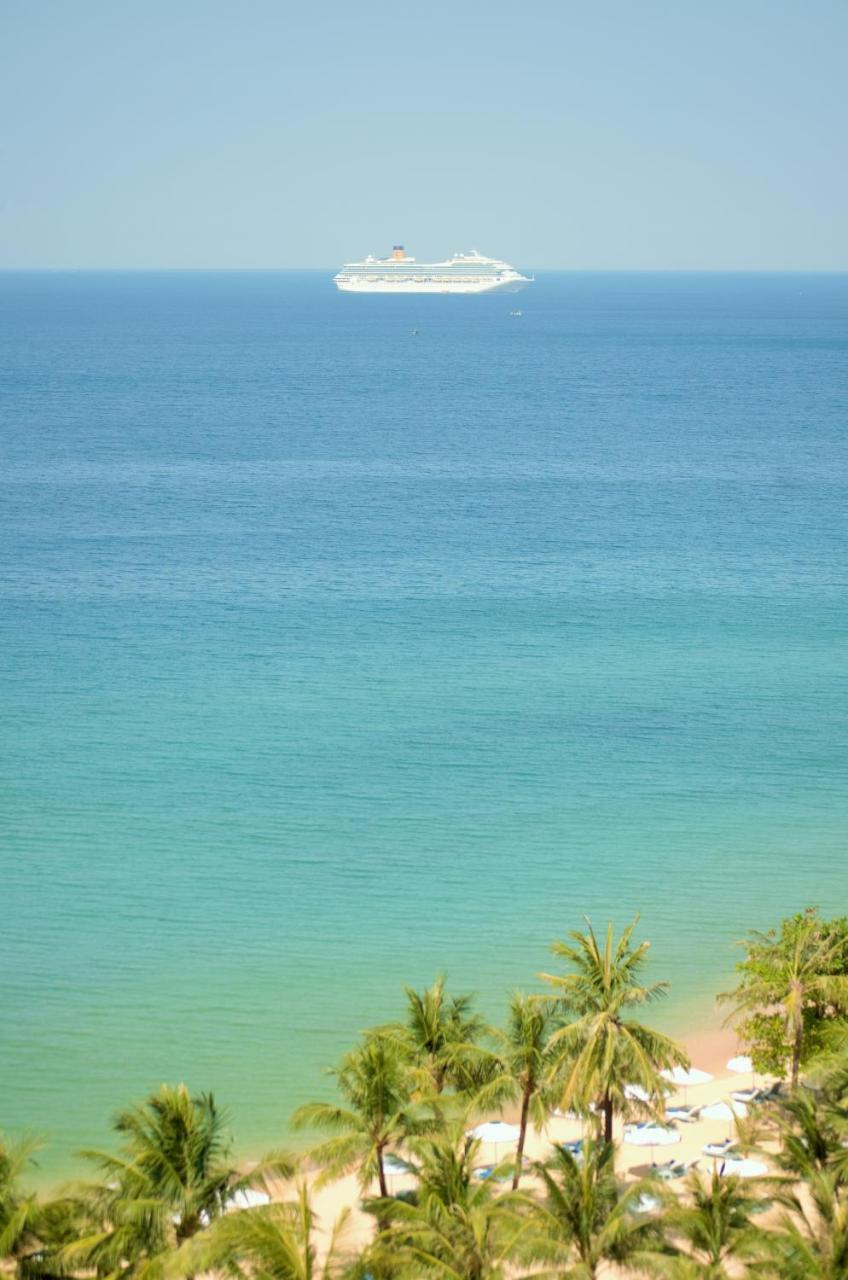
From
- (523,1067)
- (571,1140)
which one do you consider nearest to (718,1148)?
(571,1140)

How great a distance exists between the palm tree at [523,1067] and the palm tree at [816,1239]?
4128 mm

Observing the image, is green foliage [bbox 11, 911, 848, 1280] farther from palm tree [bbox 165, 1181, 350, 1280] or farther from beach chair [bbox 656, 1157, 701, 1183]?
beach chair [bbox 656, 1157, 701, 1183]

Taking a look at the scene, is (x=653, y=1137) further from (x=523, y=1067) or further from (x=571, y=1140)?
(x=523, y=1067)

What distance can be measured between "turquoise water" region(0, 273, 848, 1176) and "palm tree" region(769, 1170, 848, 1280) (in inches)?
423

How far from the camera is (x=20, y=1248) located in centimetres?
1844

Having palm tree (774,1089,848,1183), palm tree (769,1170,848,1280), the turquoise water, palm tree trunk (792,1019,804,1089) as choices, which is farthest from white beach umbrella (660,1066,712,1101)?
palm tree (769,1170,848,1280)

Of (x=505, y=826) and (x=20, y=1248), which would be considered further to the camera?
(x=505, y=826)

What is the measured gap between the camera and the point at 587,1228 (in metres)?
18.3

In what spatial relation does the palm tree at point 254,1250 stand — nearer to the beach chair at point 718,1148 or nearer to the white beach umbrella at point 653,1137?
the white beach umbrella at point 653,1137

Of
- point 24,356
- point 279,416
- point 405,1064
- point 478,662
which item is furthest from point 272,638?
point 24,356

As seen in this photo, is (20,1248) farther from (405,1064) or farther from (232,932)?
(232,932)

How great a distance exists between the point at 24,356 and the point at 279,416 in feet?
187

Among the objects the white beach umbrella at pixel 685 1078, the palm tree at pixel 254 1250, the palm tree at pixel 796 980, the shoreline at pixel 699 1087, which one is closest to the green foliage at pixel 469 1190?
the palm tree at pixel 254 1250

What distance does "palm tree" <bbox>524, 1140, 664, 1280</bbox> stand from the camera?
1794 cm
